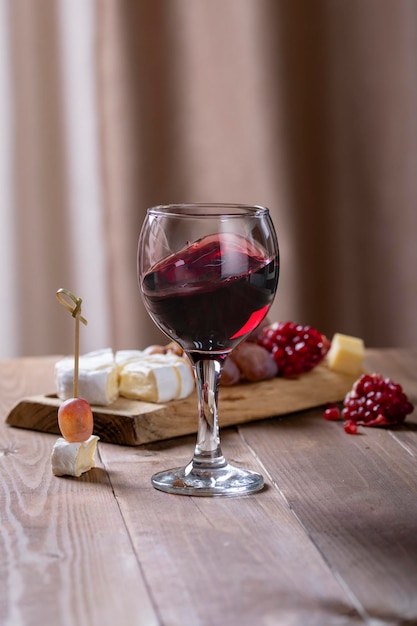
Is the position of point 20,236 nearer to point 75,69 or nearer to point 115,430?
point 75,69

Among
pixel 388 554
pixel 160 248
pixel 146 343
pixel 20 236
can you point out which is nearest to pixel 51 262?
pixel 20 236

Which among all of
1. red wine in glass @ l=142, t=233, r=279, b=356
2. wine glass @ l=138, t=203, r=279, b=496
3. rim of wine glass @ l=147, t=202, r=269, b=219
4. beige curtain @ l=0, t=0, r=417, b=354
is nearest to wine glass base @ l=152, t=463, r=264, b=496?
wine glass @ l=138, t=203, r=279, b=496

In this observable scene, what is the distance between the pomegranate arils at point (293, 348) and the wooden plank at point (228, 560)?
469mm

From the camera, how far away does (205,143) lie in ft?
8.52

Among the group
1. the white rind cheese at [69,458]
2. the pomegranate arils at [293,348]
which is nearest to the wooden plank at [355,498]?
the pomegranate arils at [293,348]

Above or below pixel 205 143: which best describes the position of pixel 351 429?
below

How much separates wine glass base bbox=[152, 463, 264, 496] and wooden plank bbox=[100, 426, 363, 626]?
13 millimetres

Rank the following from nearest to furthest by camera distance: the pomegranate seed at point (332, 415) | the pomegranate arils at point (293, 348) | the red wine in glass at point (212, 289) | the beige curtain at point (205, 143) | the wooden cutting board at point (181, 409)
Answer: the red wine in glass at point (212, 289)
the wooden cutting board at point (181, 409)
the pomegranate seed at point (332, 415)
the pomegranate arils at point (293, 348)
the beige curtain at point (205, 143)

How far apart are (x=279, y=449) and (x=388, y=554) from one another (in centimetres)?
38

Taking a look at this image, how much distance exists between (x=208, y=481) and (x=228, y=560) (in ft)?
0.74

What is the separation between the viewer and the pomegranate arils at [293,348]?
1.50 metres

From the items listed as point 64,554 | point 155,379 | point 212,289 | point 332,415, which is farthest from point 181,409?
point 64,554

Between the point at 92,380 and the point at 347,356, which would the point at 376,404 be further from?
the point at 92,380

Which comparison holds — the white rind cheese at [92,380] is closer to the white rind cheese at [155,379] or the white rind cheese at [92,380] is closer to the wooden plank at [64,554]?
the white rind cheese at [155,379]
